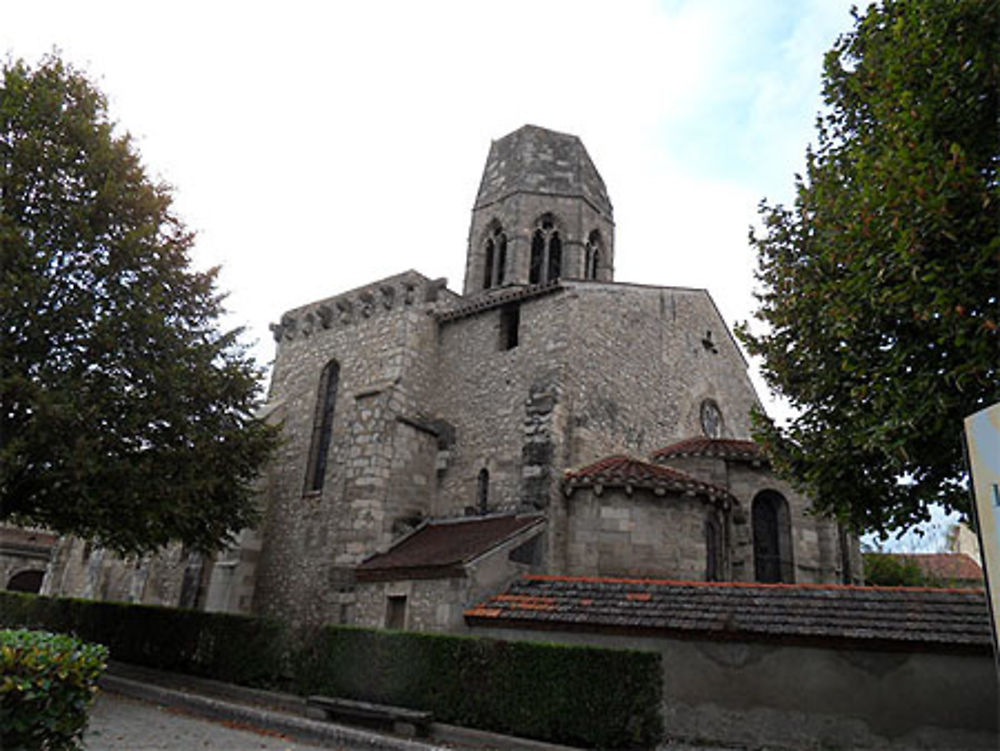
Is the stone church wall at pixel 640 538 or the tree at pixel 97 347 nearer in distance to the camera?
the tree at pixel 97 347

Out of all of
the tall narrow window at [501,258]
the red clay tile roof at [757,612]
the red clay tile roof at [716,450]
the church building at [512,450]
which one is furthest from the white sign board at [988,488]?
the tall narrow window at [501,258]

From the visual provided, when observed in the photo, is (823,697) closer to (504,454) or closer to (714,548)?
(714,548)

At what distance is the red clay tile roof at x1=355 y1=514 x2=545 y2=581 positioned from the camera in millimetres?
12797

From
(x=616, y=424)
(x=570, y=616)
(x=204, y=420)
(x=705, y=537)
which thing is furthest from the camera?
(x=616, y=424)

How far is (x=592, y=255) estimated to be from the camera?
23.3 meters

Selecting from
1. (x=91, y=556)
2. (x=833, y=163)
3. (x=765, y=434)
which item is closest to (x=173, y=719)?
(x=765, y=434)

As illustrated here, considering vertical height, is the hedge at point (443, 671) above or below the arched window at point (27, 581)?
below

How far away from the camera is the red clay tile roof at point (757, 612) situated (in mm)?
9453

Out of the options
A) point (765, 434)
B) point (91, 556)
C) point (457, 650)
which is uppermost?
point (765, 434)

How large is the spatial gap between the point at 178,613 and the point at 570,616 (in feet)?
29.5

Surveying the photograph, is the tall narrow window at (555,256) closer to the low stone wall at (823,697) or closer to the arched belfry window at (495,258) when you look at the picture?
the arched belfry window at (495,258)

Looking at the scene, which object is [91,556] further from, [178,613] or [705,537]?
[705,537]

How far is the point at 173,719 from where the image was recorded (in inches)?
410

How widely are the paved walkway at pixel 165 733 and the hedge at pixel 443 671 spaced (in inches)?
72.2
